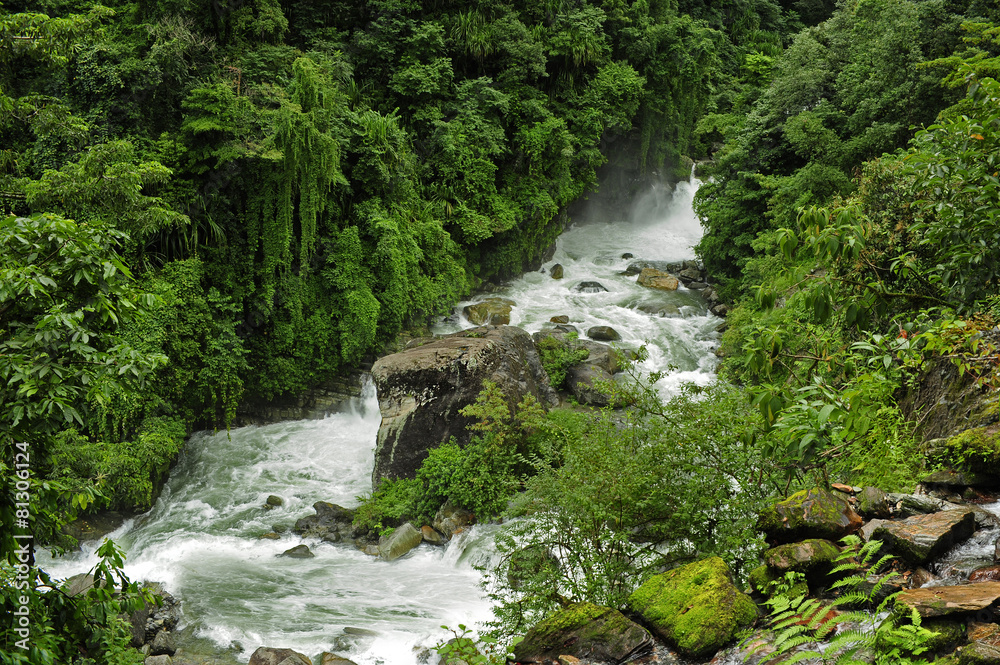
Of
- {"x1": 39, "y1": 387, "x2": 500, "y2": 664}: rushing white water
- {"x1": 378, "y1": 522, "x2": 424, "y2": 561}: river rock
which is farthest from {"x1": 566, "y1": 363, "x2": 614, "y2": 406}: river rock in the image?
{"x1": 378, "y1": 522, "x2": 424, "y2": 561}: river rock

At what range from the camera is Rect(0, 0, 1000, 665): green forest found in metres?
3.54

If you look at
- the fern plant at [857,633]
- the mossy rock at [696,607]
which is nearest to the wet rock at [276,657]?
the mossy rock at [696,607]

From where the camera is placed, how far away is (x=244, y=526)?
33.8 feet

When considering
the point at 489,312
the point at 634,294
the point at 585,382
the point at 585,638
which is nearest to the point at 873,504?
the point at 585,638

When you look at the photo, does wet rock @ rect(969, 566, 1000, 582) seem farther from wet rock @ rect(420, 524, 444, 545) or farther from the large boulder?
the large boulder

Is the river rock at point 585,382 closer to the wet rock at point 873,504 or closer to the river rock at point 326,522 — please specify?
the river rock at point 326,522

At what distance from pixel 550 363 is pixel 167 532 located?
25.6ft

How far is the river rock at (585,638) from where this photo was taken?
452 cm

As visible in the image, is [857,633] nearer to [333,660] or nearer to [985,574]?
[985,574]

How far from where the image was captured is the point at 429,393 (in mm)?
11164

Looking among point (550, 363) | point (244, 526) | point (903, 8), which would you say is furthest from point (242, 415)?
point (903, 8)

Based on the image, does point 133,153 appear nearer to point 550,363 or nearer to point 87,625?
point 550,363

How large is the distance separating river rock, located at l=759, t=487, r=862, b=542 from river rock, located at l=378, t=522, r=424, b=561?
6182mm

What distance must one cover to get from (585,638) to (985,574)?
2.55 meters
